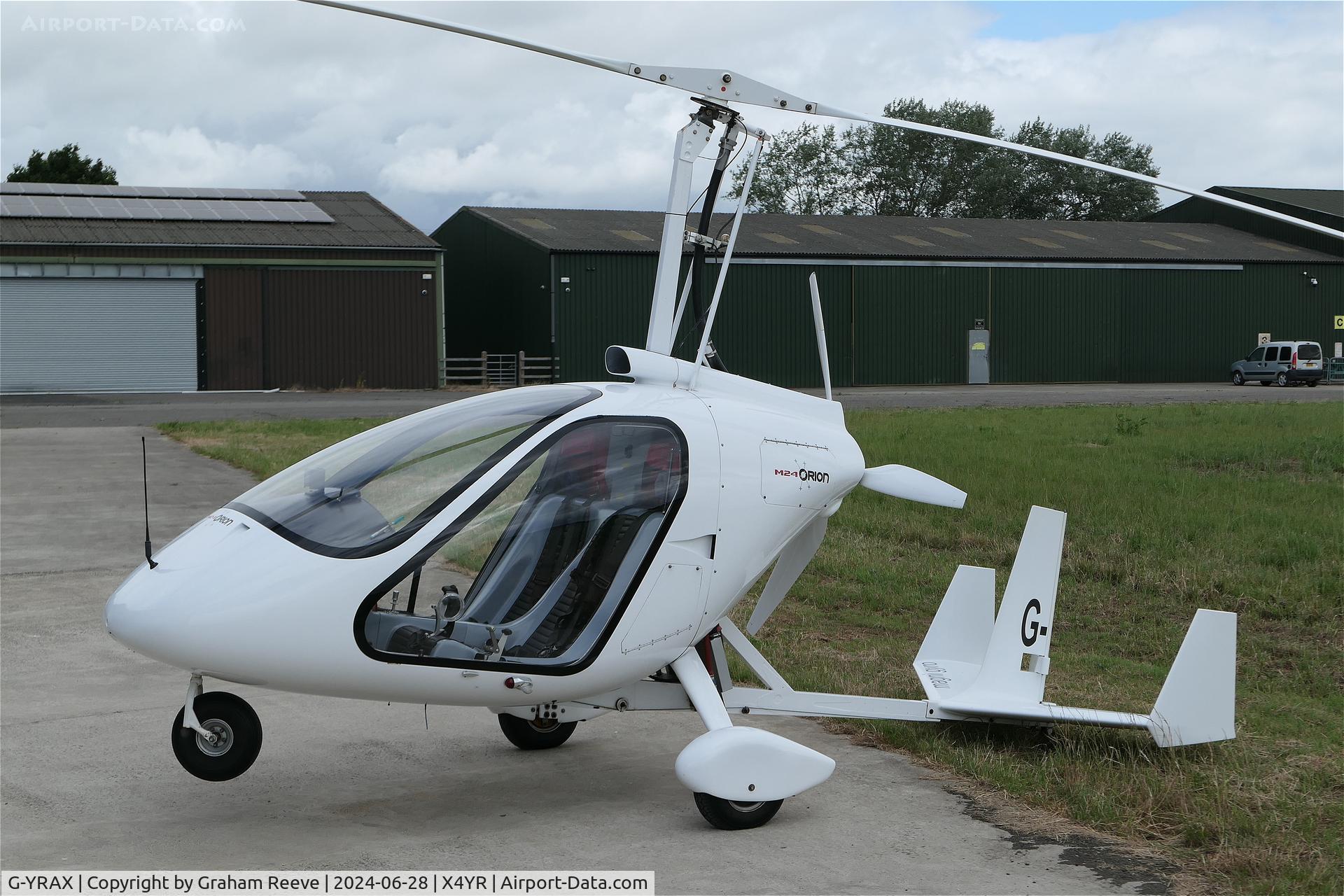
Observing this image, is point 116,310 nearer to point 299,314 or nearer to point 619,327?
point 299,314

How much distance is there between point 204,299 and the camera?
3572 centimetres

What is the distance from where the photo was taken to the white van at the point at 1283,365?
1577 inches

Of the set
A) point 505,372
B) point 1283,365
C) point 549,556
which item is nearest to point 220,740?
point 549,556

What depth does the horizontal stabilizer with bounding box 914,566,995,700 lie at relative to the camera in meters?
6.15

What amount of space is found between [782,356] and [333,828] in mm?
35671

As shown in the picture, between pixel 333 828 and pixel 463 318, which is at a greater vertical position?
pixel 463 318

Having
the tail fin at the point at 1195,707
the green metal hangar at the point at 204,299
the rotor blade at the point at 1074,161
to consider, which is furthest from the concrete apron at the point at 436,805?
the green metal hangar at the point at 204,299

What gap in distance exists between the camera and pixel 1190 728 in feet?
17.2

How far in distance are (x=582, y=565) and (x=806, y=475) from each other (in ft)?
3.67

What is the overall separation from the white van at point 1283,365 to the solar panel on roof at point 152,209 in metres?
30.1

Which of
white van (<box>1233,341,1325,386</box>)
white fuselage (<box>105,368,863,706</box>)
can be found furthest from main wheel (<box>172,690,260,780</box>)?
white van (<box>1233,341,1325,386</box>)

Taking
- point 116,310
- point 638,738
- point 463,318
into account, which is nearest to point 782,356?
point 463,318

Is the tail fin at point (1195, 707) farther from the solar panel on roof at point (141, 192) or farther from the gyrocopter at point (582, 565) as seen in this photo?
the solar panel on roof at point (141, 192)

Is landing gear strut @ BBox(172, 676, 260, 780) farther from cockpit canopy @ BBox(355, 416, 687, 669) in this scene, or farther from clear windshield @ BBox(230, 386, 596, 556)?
clear windshield @ BBox(230, 386, 596, 556)
